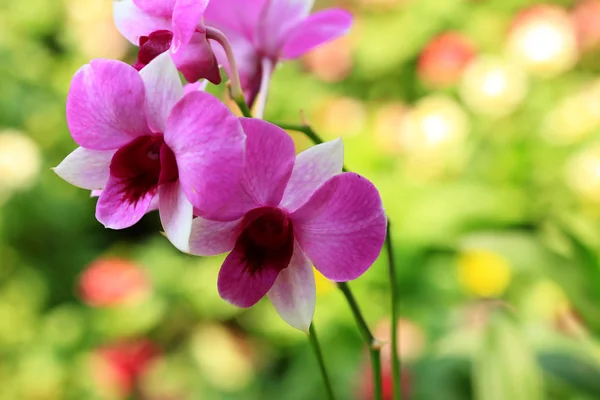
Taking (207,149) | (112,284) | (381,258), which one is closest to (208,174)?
(207,149)

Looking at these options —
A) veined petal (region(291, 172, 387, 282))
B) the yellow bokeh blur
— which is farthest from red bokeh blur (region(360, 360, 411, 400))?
veined petal (region(291, 172, 387, 282))

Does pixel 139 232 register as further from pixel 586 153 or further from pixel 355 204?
pixel 355 204

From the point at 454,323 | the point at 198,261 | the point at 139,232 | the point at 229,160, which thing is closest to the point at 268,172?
the point at 229,160

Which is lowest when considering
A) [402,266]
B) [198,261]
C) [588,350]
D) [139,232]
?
[139,232]

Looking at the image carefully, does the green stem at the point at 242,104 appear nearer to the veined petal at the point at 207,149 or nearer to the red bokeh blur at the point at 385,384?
the veined petal at the point at 207,149

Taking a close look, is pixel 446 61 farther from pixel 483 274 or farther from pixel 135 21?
pixel 135 21

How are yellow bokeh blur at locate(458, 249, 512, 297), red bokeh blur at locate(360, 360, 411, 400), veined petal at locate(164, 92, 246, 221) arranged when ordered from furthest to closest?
yellow bokeh blur at locate(458, 249, 512, 297), red bokeh blur at locate(360, 360, 411, 400), veined petal at locate(164, 92, 246, 221)

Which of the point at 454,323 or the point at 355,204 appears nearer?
the point at 355,204

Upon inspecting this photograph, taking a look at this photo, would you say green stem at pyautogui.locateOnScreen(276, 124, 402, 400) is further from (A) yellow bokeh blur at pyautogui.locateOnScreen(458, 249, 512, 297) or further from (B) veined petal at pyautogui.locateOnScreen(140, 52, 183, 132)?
(A) yellow bokeh blur at pyautogui.locateOnScreen(458, 249, 512, 297)
